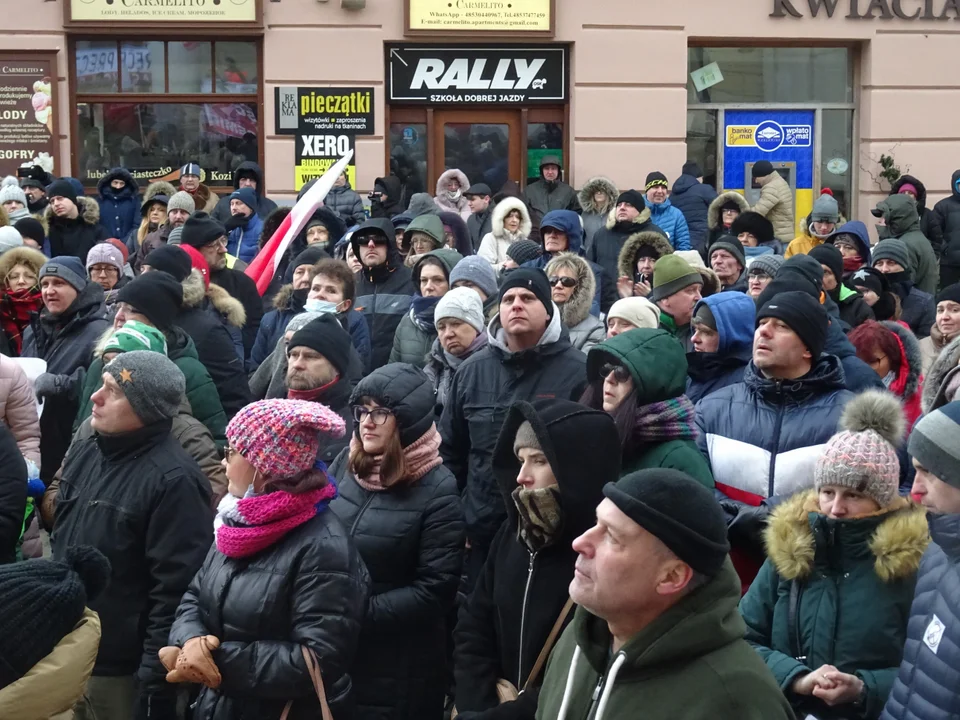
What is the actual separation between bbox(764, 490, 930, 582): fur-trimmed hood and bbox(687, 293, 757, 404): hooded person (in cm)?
162

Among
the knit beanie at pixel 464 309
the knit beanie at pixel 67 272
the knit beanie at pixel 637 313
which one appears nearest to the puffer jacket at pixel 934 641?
the knit beanie at pixel 637 313

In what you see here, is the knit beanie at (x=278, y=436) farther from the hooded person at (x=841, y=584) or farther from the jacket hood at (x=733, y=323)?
the jacket hood at (x=733, y=323)

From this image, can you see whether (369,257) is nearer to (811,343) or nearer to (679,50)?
(811,343)

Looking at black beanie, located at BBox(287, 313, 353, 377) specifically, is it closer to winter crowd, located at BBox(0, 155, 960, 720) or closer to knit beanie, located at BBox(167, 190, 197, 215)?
winter crowd, located at BBox(0, 155, 960, 720)

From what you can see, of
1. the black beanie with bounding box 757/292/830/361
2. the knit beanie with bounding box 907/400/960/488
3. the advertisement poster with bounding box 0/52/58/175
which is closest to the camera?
the knit beanie with bounding box 907/400/960/488

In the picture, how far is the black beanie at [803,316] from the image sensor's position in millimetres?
4805

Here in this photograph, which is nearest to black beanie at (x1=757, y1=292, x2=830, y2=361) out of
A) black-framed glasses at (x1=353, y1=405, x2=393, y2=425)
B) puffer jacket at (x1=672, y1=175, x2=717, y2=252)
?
black-framed glasses at (x1=353, y1=405, x2=393, y2=425)

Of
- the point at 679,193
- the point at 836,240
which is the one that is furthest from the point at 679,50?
the point at 836,240

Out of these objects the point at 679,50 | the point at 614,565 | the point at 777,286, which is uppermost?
the point at 679,50

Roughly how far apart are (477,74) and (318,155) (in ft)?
6.59

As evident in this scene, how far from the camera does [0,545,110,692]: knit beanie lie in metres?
3.19

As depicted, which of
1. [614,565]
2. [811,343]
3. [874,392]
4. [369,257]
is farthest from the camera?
[369,257]

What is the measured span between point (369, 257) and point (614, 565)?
5657 mm

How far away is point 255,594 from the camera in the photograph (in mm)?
3836
